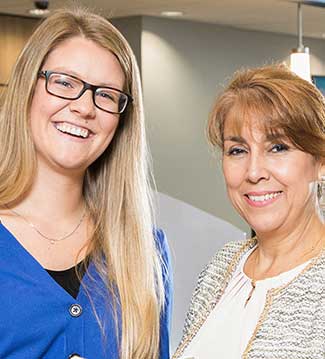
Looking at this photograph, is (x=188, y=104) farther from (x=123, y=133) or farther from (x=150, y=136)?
(x=123, y=133)

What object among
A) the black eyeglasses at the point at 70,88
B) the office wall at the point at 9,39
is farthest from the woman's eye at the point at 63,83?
the office wall at the point at 9,39

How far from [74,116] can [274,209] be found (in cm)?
48

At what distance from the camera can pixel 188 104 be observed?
8.83m

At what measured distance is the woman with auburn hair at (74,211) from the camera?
1.91 meters

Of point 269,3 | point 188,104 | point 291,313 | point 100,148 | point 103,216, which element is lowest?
point 291,313

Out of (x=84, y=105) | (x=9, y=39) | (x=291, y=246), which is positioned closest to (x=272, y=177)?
(x=291, y=246)

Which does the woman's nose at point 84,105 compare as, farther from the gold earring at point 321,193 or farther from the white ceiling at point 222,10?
the white ceiling at point 222,10

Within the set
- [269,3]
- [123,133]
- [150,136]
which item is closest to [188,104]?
[150,136]

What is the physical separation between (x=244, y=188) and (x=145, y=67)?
6.62m

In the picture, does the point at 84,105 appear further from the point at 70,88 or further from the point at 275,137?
A: the point at 275,137

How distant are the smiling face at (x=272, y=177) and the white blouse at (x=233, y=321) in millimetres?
107

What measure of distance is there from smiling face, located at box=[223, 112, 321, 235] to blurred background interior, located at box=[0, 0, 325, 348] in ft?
17.9

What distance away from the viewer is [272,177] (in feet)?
5.86

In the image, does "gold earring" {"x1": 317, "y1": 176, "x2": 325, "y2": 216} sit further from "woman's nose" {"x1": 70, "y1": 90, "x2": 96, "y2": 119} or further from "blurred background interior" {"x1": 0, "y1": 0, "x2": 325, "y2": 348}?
"blurred background interior" {"x1": 0, "y1": 0, "x2": 325, "y2": 348}
